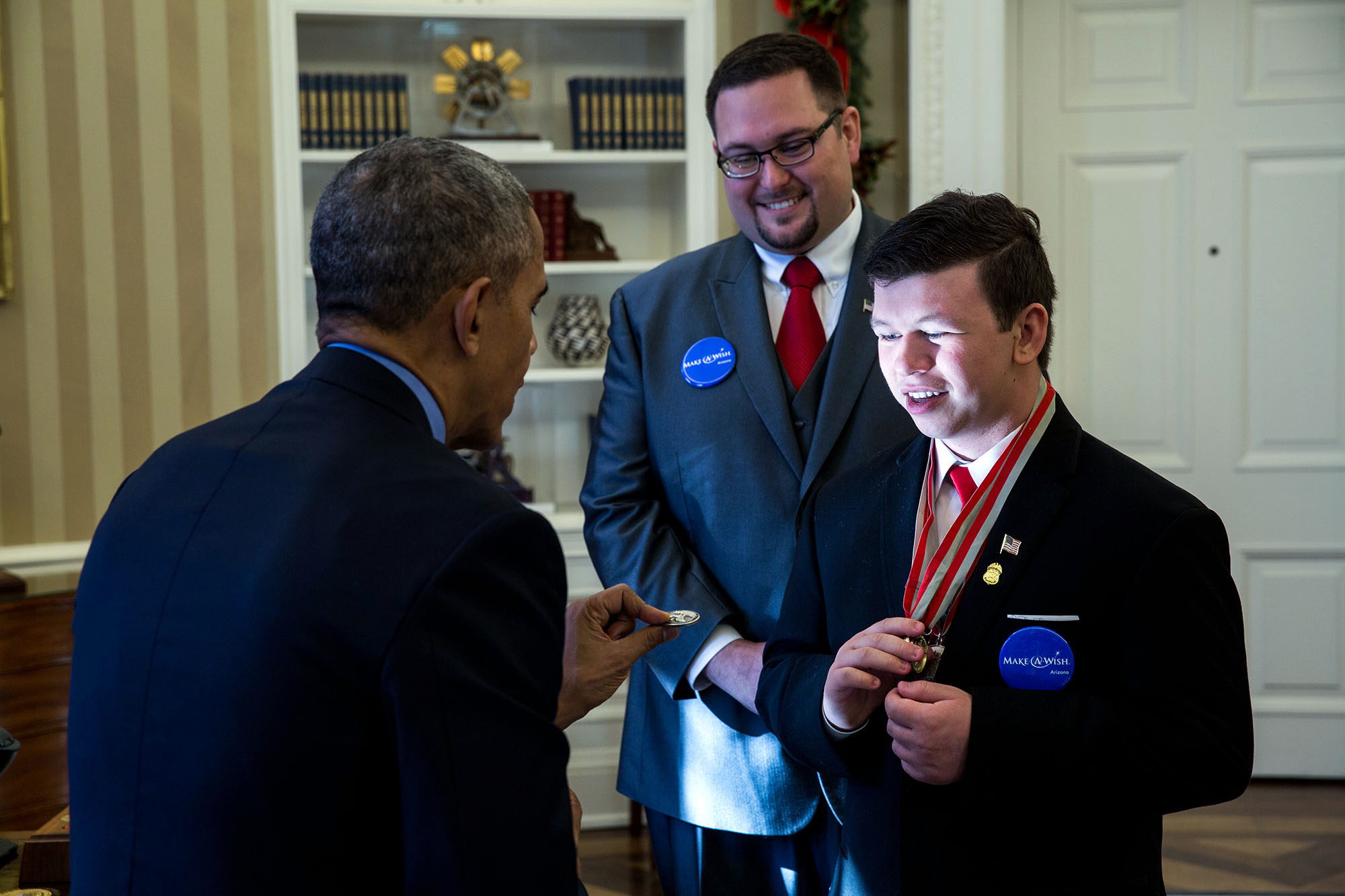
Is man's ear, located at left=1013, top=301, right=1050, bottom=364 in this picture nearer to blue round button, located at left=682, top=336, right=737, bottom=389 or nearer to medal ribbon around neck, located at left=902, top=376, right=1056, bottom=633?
medal ribbon around neck, located at left=902, top=376, right=1056, bottom=633

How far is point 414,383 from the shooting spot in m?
1.10

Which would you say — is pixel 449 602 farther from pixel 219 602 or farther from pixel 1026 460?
pixel 1026 460

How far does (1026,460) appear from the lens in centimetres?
139

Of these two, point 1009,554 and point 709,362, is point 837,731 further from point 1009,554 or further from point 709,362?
point 709,362

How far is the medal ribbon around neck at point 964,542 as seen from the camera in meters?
1.37

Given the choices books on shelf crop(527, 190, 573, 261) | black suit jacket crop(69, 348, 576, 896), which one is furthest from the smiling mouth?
books on shelf crop(527, 190, 573, 261)

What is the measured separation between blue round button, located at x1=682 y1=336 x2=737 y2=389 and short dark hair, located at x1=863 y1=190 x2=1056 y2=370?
53cm

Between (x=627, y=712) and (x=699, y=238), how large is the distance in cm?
209

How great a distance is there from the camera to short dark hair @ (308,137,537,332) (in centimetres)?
107

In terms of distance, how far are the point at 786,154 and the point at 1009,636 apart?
3.12ft

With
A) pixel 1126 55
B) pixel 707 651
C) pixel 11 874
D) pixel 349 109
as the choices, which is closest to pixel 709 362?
pixel 707 651

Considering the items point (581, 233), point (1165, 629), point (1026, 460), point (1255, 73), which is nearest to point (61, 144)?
point (581, 233)

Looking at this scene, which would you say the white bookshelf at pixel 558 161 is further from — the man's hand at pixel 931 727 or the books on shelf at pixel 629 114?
the man's hand at pixel 931 727

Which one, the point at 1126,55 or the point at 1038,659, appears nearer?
the point at 1038,659
